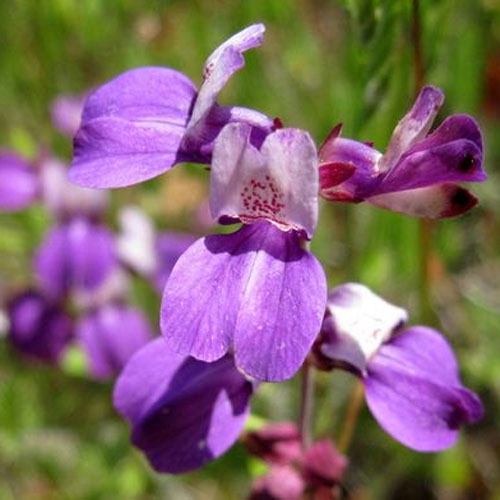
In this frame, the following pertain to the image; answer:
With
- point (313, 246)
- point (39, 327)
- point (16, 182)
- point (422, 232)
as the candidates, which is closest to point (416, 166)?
point (422, 232)

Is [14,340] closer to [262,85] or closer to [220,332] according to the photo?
[262,85]


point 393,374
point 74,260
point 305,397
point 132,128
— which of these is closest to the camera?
point 132,128

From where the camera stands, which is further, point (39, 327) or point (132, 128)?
point (39, 327)

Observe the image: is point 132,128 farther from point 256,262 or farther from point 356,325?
point 356,325

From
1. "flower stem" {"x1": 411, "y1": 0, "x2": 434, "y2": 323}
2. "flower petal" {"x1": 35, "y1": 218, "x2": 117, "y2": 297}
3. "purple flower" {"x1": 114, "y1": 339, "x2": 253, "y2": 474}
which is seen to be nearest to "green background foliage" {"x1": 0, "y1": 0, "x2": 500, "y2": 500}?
"flower stem" {"x1": 411, "y1": 0, "x2": 434, "y2": 323}

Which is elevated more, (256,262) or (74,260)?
(256,262)

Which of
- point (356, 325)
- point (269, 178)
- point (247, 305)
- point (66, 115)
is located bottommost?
point (66, 115)

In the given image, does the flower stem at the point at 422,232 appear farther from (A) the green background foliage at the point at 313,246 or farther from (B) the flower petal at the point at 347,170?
(B) the flower petal at the point at 347,170

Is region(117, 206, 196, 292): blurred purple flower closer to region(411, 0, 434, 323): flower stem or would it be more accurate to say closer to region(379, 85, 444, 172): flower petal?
region(411, 0, 434, 323): flower stem

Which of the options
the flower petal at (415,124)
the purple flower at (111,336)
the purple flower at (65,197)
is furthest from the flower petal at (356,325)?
the purple flower at (65,197)
